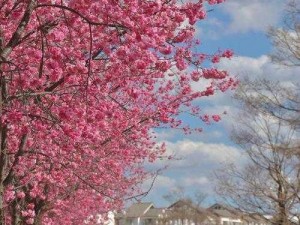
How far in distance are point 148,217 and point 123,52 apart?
3425 inches

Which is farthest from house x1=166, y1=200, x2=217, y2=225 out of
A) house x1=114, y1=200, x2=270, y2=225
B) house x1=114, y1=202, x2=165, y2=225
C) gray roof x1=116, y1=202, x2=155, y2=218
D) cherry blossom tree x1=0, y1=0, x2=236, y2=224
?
cherry blossom tree x1=0, y1=0, x2=236, y2=224

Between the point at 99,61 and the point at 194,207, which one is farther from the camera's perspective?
the point at 194,207

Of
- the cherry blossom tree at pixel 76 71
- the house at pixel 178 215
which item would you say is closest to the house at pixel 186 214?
the house at pixel 178 215

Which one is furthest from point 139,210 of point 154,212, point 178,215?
point 178,215

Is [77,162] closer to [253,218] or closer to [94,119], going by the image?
[94,119]

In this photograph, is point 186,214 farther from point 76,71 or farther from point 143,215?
point 76,71

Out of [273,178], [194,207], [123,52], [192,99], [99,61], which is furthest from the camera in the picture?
[194,207]

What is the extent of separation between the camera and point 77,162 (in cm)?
Result: 1255

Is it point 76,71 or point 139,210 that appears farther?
point 139,210

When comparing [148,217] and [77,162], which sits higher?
[148,217]

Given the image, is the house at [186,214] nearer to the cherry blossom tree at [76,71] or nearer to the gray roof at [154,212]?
the gray roof at [154,212]

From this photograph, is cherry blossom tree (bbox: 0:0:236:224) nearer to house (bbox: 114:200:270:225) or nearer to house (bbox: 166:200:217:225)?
house (bbox: 114:200:270:225)

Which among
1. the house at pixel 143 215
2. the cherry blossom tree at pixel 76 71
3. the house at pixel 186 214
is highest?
the house at pixel 143 215

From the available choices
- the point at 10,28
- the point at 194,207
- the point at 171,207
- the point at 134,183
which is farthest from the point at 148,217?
the point at 10,28
